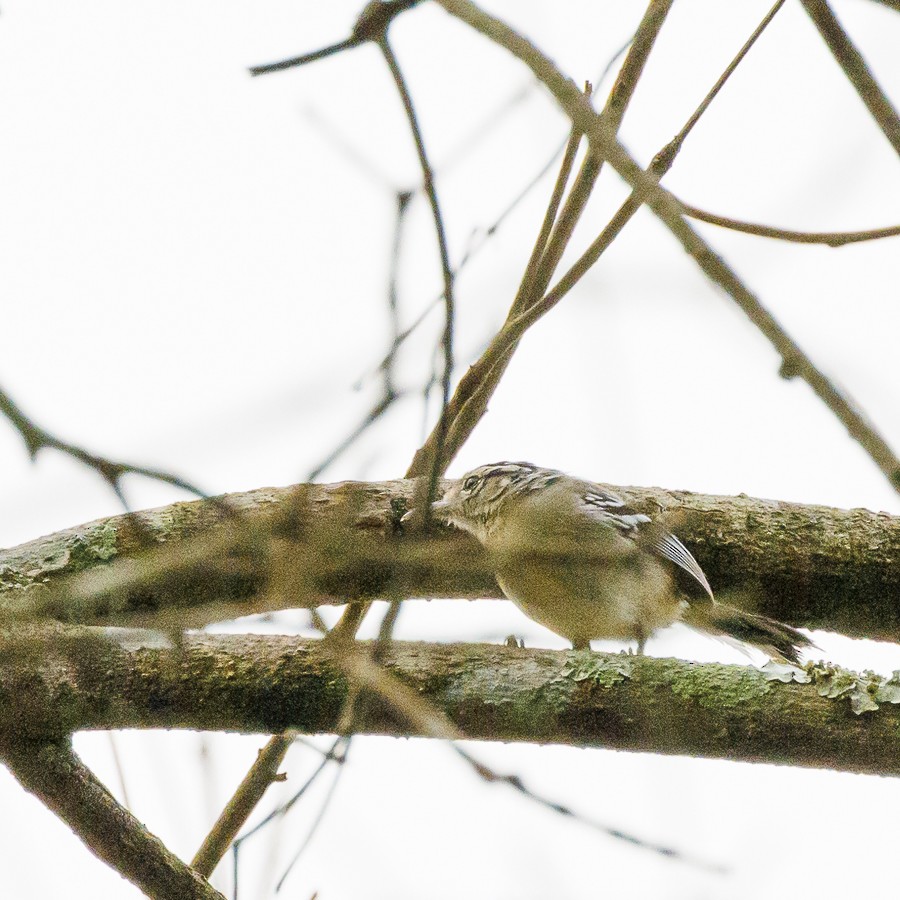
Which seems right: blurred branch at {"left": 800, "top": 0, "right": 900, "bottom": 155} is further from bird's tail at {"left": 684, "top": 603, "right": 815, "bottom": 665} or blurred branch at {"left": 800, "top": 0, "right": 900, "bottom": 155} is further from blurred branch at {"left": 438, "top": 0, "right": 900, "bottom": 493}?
bird's tail at {"left": 684, "top": 603, "right": 815, "bottom": 665}

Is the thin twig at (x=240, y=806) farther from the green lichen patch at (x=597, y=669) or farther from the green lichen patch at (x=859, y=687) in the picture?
the green lichen patch at (x=859, y=687)

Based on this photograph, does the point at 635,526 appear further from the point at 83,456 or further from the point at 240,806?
the point at 83,456

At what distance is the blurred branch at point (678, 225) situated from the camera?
115cm

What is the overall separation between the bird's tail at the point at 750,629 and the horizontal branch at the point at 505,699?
73cm

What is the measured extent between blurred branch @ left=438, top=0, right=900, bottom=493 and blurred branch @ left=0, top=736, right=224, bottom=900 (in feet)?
7.30

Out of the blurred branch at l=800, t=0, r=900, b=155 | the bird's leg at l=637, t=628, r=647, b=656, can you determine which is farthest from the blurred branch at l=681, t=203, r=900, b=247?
the bird's leg at l=637, t=628, r=647, b=656

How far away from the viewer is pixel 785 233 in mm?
1513

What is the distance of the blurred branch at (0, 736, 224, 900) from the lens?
111 inches

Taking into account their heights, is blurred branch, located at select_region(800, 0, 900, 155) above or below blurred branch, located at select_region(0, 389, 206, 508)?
above

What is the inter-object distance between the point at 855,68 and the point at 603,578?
113 inches

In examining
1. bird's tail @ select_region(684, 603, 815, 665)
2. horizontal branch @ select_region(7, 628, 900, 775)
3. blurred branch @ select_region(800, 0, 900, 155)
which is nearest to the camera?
blurred branch @ select_region(800, 0, 900, 155)

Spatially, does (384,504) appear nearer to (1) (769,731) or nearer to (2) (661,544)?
(2) (661,544)

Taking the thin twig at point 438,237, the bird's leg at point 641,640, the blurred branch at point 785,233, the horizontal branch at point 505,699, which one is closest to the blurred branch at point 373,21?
the thin twig at point 438,237

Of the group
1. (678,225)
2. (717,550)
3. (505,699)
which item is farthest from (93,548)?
(678,225)
